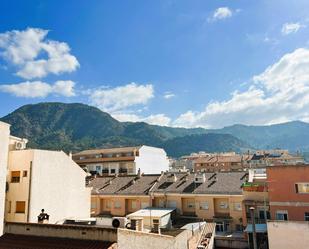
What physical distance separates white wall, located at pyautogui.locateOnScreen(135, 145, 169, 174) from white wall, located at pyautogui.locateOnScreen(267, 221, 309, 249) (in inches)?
2216

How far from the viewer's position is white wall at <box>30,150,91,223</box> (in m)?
30.2

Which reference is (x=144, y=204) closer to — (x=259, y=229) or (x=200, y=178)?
(x=200, y=178)

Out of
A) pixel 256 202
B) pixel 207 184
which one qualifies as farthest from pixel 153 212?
pixel 256 202

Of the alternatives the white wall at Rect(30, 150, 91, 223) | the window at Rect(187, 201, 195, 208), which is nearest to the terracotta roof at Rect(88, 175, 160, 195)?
the window at Rect(187, 201, 195, 208)

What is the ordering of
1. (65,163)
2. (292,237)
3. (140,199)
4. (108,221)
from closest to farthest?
(108,221), (292,237), (65,163), (140,199)

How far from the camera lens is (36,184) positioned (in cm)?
3017

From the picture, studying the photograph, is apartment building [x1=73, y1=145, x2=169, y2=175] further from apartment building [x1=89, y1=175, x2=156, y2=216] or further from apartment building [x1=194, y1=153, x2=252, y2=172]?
apartment building [x1=89, y1=175, x2=156, y2=216]

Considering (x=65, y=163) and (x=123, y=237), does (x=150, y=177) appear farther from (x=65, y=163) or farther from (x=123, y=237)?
(x=123, y=237)

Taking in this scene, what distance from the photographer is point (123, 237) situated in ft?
46.4

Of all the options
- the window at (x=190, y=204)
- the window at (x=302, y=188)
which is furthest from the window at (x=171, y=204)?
the window at (x=302, y=188)

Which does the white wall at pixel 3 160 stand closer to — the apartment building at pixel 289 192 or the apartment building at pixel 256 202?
the apartment building at pixel 256 202

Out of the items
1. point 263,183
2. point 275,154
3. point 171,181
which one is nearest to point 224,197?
point 263,183

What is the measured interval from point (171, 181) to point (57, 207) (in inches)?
789

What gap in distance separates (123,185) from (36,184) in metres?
21.0
